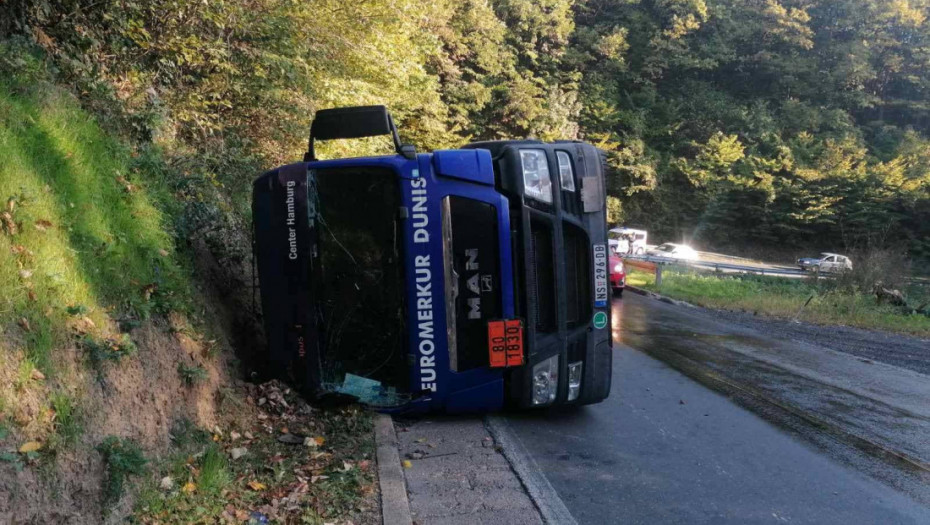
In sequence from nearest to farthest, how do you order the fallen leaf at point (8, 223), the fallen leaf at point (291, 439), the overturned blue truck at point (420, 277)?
the fallen leaf at point (8, 223), the fallen leaf at point (291, 439), the overturned blue truck at point (420, 277)

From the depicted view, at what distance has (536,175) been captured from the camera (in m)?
5.20

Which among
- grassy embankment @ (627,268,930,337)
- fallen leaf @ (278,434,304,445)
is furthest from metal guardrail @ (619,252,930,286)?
fallen leaf @ (278,434,304,445)

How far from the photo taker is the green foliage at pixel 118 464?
10.2 ft

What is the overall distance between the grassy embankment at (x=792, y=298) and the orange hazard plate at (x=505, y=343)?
12.6 meters

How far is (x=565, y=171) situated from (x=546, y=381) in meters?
1.71

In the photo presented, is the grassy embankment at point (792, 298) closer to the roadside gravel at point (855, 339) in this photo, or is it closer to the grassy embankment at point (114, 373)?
the roadside gravel at point (855, 339)

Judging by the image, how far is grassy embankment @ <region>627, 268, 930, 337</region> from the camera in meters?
15.7

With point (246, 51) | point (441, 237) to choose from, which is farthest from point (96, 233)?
point (246, 51)

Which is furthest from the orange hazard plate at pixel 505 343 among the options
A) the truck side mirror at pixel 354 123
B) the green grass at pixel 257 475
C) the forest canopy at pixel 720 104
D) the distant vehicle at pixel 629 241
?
the distant vehicle at pixel 629 241

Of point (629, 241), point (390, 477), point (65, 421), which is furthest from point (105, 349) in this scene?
point (629, 241)

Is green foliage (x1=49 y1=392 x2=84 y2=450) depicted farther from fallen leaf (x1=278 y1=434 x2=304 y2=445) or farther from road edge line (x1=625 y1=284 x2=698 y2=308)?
road edge line (x1=625 y1=284 x2=698 y2=308)

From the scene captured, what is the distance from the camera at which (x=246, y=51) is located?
851cm

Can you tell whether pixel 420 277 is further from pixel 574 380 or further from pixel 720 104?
pixel 720 104

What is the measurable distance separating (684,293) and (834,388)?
11534mm
